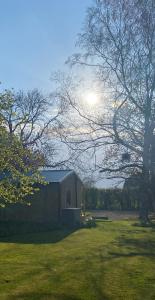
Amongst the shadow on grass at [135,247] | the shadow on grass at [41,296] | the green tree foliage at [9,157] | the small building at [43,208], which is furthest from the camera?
the small building at [43,208]

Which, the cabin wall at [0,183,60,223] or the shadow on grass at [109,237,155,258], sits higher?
the cabin wall at [0,183,60,223]

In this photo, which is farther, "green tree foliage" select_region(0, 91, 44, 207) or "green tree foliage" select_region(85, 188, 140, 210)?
"green tree foliage" select_region(85, 188, 140, 210)

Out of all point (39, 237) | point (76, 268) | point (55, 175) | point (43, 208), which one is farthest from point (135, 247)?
point (55, 175)

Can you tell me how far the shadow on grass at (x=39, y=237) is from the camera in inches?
633

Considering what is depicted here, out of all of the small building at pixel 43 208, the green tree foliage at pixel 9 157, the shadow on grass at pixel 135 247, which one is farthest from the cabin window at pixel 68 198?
the green tree foliage at pixel 9 157

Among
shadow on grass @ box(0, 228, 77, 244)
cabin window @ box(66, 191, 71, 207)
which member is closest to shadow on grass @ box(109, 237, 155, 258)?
shadow on grass @ box(0, 228, 77, 244)

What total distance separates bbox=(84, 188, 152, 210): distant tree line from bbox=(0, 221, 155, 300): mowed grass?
2575 centimetres

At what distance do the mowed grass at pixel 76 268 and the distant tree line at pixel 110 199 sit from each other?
84.5 ft

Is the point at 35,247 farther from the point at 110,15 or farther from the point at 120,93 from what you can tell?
the point at 110,15

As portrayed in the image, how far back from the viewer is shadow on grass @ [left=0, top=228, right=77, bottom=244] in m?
16.1

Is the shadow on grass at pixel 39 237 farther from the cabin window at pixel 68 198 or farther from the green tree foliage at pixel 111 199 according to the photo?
the green tree foliage at pixel 111 199

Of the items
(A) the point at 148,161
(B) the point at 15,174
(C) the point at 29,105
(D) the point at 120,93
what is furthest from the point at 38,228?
(C) the point at 29,105

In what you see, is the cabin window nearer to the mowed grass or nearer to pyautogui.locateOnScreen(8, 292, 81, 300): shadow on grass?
the mowed grass

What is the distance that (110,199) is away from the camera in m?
43.4
